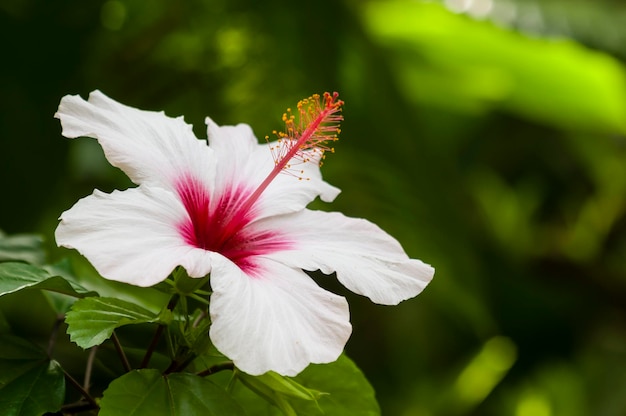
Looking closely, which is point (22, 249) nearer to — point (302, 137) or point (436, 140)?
point (302, 137)

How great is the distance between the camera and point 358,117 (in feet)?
4.69

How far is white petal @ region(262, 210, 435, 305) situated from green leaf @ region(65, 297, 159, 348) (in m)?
0.08

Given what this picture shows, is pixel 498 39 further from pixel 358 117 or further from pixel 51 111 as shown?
pixel 51 111

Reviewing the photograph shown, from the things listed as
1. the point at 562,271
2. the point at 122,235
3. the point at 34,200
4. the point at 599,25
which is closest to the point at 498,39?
the point at 599,25

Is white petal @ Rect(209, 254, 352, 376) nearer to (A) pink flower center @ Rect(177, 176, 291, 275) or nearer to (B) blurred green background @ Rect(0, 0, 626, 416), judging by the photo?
(A) pink flower center @ Rect(177, 176, 291, 275)

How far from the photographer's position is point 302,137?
496 mm

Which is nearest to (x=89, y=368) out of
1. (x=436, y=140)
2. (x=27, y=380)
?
(x=27, y=380)

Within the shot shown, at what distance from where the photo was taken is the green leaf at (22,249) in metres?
0.55

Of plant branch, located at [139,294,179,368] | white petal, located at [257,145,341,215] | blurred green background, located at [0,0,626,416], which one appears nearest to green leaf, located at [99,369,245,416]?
plant branch, located at [139,294,179,368]

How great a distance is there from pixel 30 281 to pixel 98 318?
46 mm

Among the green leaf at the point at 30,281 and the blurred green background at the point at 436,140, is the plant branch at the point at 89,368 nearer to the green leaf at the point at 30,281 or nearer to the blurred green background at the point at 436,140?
the green leaf at the point at 30,281

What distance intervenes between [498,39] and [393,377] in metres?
0.78

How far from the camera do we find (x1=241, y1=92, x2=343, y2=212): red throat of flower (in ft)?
1.59

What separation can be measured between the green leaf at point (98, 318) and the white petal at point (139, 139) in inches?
2.7
